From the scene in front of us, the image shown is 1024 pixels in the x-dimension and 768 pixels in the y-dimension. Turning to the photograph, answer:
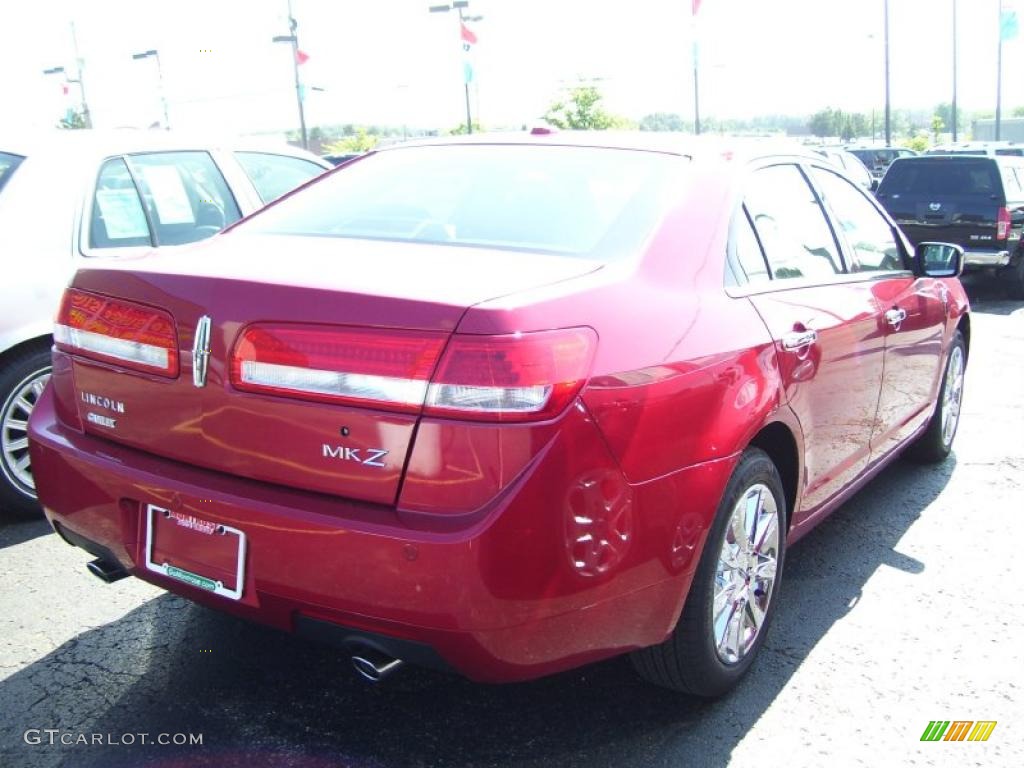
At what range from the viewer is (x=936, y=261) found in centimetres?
451

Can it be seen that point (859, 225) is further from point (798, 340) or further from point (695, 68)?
point (695, 68)

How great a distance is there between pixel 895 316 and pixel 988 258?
8.95m

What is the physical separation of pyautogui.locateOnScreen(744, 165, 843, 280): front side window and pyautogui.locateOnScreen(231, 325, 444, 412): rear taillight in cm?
143

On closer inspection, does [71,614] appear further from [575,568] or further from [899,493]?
[899,493]

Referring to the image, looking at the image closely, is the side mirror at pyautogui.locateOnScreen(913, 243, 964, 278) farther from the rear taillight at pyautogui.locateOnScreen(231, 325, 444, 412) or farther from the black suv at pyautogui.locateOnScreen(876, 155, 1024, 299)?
the black suv at pyautogui.locateOnScreen(876, 155, 1024, 299)

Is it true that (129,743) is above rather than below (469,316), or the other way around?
below

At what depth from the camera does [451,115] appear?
6756 cm

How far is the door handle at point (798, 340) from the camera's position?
301cm

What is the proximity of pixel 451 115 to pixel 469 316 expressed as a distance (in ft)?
223

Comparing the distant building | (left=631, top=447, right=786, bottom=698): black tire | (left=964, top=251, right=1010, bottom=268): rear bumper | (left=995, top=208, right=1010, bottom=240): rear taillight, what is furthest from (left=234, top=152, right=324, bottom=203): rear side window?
the distant building

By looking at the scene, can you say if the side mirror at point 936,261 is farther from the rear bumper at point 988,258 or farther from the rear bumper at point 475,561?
the rear bumper at point 988,258

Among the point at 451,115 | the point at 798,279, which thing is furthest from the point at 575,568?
the point at 451,115

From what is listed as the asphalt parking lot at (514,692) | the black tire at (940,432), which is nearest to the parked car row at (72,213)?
the asphalt parking lot at (514,692)

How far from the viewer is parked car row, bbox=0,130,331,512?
14.0ft
